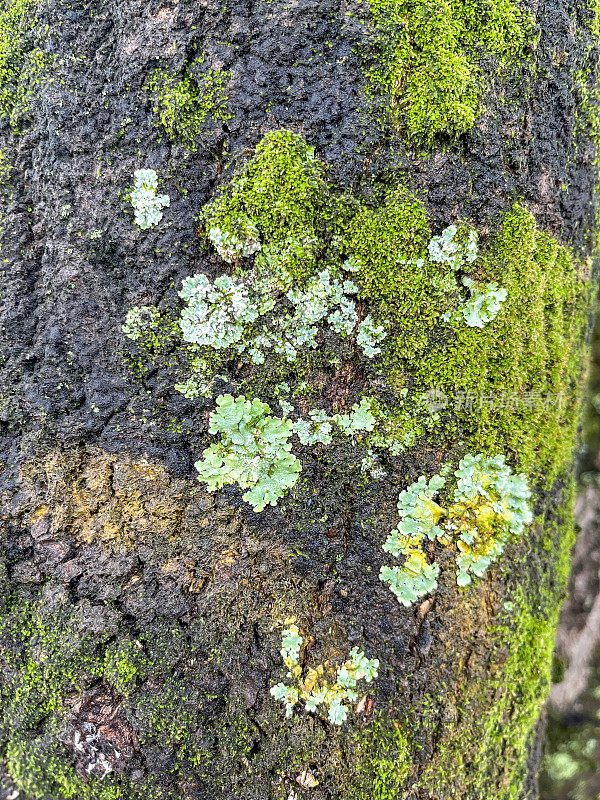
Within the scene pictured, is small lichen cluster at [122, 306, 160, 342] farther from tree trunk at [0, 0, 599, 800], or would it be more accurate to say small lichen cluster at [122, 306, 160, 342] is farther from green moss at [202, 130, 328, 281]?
green moss at [202, 130, 328, 281]

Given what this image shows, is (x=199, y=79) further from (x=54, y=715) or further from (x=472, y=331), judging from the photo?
(x=54, y=715)

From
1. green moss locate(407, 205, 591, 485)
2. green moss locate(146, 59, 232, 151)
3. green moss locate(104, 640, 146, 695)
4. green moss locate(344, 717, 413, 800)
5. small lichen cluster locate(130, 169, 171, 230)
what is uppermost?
green moss locate(146, 59, 232, 151)

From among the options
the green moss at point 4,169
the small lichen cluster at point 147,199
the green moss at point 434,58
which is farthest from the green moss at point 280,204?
the green moss at point 4,169

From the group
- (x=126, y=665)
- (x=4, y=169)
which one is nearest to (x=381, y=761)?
(x=126, y=665)

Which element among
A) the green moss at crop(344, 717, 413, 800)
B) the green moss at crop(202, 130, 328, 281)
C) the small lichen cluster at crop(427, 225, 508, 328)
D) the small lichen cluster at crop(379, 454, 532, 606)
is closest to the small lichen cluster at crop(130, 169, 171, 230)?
the green moss at crop(202, 130, 328, 281)

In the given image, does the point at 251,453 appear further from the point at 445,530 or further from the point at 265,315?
the point at 445,530

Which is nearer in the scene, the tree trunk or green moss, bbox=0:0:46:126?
the tree trunk

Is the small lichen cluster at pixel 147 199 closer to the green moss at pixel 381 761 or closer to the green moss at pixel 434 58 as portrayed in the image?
the green moss at pixel 434 58
